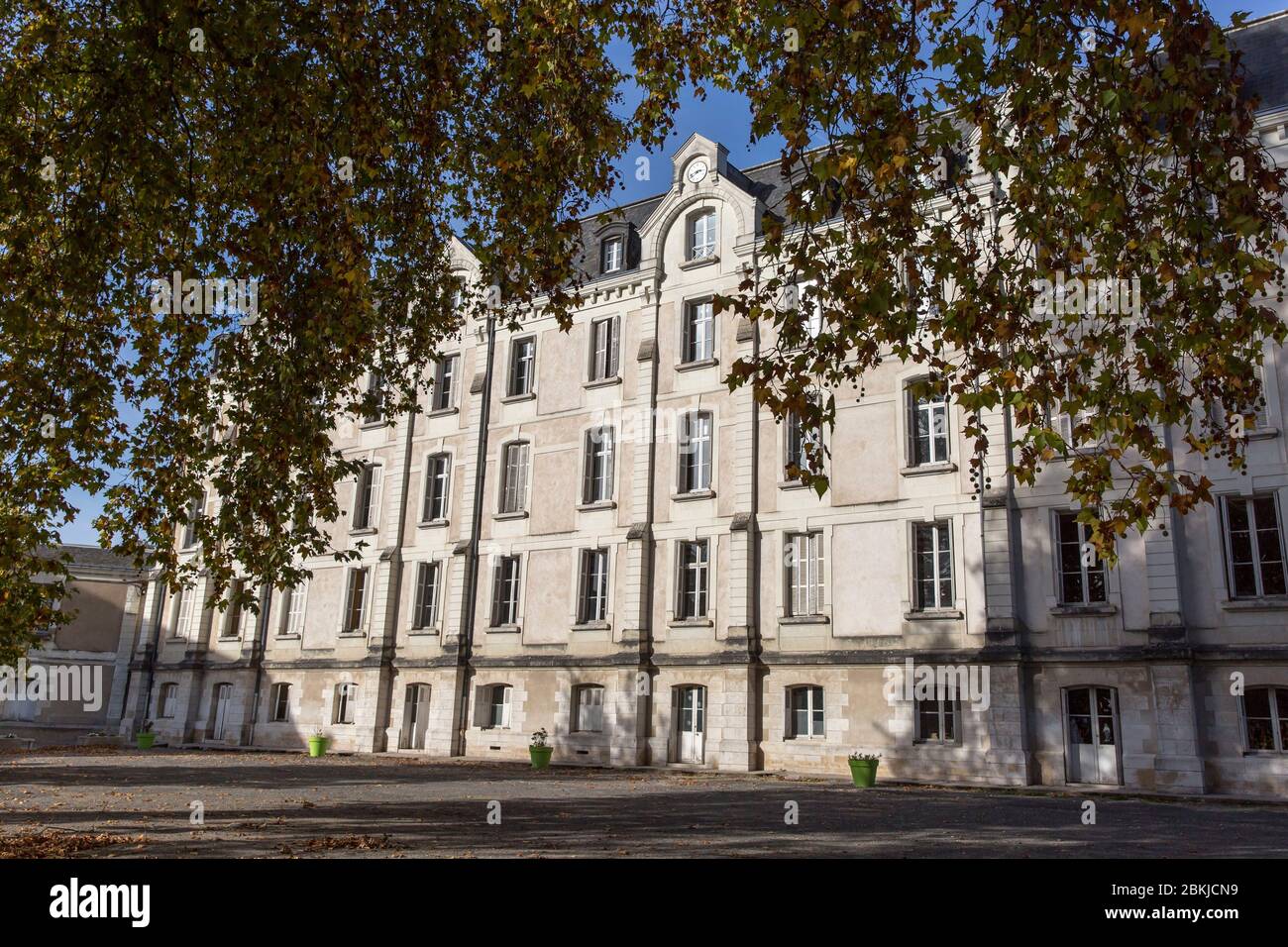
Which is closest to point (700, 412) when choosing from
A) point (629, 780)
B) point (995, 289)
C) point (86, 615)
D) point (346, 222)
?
point (629, 780)

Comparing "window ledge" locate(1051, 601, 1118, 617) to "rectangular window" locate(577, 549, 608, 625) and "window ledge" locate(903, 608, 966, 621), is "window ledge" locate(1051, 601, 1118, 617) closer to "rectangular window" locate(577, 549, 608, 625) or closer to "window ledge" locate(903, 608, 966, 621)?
"window ledge" locate(903, 608, 966, 621)

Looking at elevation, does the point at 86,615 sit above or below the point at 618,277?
below

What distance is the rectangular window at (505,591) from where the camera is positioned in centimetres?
2848

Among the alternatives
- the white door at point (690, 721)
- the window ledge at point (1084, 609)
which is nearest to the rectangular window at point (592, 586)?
the white door at point (690, 721)

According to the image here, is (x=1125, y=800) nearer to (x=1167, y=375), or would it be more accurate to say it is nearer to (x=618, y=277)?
(x=1167, y=375)

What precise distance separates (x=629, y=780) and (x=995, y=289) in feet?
52.5

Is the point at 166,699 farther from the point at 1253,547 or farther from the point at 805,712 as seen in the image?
the point at 1253,547

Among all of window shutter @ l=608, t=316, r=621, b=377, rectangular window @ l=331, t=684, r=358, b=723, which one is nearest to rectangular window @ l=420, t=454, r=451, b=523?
rectangular window @ l=331, t=684, r=358, b=723

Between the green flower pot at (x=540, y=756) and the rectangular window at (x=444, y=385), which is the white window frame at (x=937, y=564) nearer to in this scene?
the green flower pot at (x=540, y=756)

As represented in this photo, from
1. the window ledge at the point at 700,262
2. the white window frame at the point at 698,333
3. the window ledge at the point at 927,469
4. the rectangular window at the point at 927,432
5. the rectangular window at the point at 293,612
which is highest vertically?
the window ledge at the point at 700,262

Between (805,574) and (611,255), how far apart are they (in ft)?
40.1

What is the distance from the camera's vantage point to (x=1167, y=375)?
22.6 ft

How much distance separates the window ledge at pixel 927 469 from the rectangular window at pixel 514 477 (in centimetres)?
1173

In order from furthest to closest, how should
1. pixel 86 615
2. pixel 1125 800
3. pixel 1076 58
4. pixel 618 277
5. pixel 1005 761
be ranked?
1. pixel 86 615
2. pixel 618 277
3. pixel 1005 761
4. pixel 1125 800
5. pixel 1076 58
